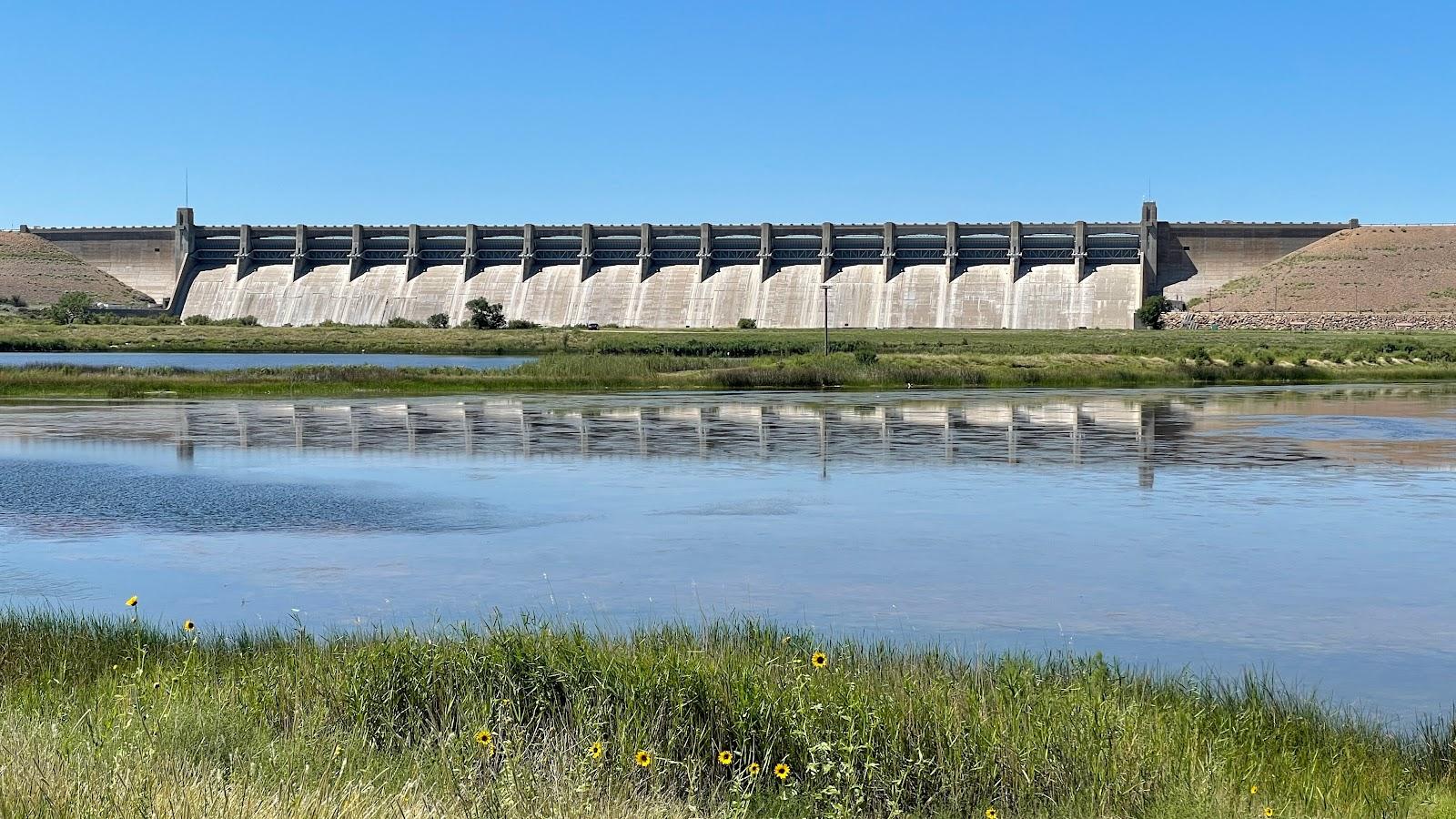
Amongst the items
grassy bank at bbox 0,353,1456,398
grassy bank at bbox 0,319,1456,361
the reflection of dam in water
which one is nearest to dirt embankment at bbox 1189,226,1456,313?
grassy bank at bbox 0,319,1456,361

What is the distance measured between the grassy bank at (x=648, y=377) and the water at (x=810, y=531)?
50.9ft

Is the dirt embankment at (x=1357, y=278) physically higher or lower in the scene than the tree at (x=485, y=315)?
higher

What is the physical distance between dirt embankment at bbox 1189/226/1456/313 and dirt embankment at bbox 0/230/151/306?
3671 inches

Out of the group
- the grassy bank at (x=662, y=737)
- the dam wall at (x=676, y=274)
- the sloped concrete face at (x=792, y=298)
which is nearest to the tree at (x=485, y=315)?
the dam wall at (x=676, y=274)

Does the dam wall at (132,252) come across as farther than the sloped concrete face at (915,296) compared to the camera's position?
Yes

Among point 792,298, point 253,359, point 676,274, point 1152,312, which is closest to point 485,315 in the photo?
point 676,274

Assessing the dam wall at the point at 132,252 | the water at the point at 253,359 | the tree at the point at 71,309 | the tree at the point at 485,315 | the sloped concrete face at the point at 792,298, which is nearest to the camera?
the water at the point at 253,359

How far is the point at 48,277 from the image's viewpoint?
12975 centimetres

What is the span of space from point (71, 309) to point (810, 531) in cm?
11292

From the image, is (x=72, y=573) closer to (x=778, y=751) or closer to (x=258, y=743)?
(x=258, y=743)

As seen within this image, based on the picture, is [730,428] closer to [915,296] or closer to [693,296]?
[915,296]

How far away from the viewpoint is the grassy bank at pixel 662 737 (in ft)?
21.8

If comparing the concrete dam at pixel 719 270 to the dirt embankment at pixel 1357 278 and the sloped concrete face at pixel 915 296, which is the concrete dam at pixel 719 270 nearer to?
the sloped concrete face at pixel 915 296

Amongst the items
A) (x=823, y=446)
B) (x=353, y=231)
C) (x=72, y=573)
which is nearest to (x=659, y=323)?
(x=353, y=231)
